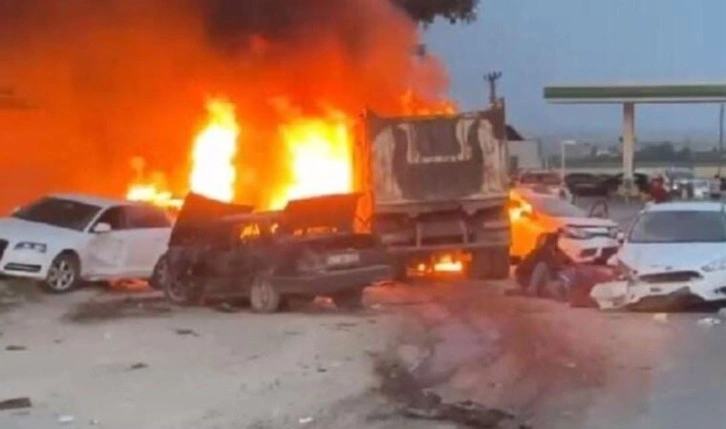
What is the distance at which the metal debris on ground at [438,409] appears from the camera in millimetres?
10961

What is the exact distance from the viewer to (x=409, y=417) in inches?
Answer: 442

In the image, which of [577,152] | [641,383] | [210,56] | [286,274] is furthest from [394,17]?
[577,152]

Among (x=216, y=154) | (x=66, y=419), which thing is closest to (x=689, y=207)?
(x=66, y=419)

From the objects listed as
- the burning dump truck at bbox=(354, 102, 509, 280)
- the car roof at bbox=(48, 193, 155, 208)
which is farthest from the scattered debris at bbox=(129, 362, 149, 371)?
the burning dump truck at bbox=(354, 102, 509, 280)

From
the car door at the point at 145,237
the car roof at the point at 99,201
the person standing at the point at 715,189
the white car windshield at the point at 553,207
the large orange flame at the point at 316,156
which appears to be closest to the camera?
the car door at the point at 145,237

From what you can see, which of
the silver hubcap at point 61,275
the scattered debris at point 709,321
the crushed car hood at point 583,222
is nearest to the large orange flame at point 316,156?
the crushed car hood at point 583,222

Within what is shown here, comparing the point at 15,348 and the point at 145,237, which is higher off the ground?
the point at 145,237

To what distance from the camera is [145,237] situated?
2405 centimetres

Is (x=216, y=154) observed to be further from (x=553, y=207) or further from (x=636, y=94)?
(x=636, y=94)

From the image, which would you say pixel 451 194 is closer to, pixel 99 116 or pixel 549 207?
pixel 549 207

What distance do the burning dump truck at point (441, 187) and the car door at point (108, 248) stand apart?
4656mm

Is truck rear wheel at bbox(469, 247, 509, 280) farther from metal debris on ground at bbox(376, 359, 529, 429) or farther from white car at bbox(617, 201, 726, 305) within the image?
metal debris on ground at bbox(376, 359, 529, 429)

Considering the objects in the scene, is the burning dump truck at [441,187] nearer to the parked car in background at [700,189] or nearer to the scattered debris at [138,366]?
the scattered debris at [138,366]

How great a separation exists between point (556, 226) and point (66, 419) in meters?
18.2
